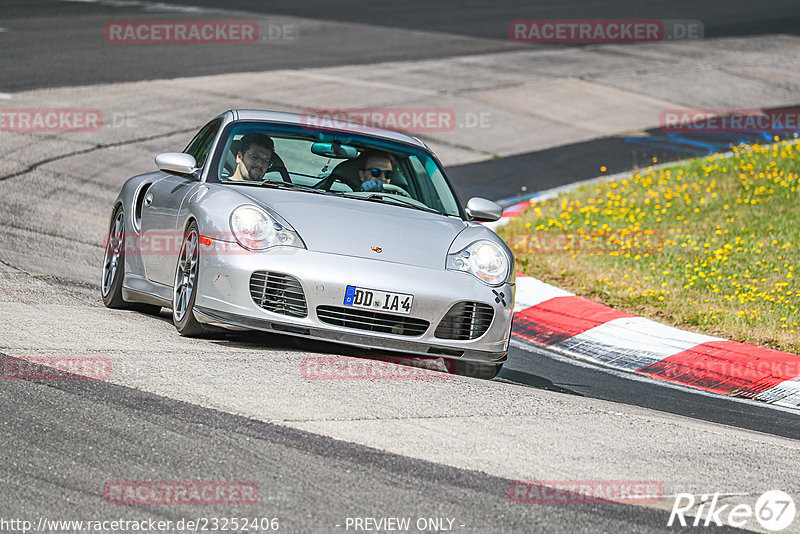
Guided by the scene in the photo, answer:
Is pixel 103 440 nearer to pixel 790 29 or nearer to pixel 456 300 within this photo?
pixel 456 300

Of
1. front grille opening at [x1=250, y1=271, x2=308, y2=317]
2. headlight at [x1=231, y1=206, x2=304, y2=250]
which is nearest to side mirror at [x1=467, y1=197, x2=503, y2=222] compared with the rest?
headlight at [x1=231, y1=206, x2=304, y2=250]

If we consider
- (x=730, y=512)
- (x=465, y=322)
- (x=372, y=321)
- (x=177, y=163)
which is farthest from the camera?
(x=177, y=163)

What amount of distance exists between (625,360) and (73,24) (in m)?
18.0

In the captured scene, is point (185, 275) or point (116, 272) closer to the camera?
point (185, 275)

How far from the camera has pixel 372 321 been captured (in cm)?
645

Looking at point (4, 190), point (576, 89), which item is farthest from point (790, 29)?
point (4, 190)

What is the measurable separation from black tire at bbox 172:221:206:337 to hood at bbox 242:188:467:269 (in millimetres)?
426

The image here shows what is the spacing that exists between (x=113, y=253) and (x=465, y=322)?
2.82 m

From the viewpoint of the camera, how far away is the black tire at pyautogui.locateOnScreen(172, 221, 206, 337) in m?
6.66

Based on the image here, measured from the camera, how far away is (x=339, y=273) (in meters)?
6.37

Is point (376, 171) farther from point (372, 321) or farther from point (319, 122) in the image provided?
point (372, 321)

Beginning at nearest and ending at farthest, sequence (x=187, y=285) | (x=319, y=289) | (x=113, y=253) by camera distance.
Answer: (x=319, y=289) → (x=187, y=285) → (x=113, y=253)

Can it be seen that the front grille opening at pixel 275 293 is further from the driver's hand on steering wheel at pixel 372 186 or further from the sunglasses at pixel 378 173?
the sunglasses at pixel 378 173

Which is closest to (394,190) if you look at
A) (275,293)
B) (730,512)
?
(275,293)
